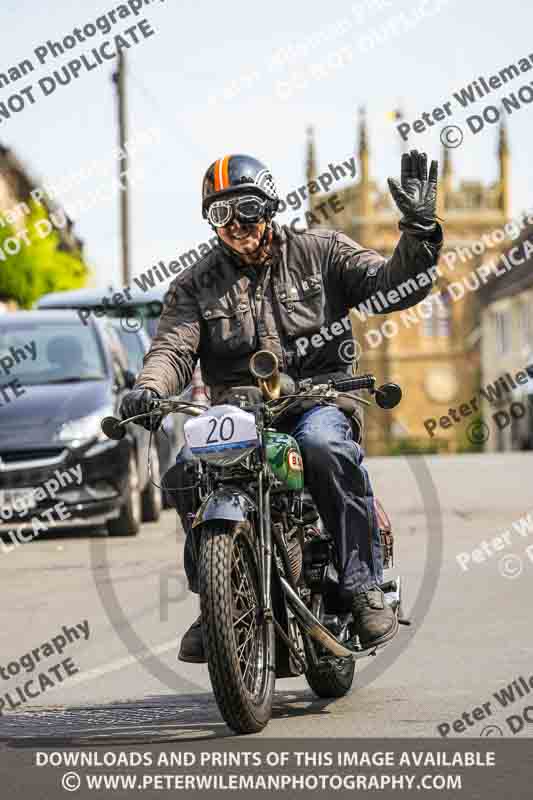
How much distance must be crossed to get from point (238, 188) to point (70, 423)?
871 centimetres

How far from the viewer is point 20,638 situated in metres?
8.82

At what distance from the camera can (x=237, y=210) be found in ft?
20.6

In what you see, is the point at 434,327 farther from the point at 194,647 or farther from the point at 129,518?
the point at 194,647

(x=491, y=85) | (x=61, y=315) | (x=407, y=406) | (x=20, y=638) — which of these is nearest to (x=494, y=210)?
(x=407, y=406)

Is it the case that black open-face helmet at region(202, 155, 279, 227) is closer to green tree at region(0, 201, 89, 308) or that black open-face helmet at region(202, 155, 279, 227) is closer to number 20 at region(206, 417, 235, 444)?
number 20 at region(206, 417, 235, 444)

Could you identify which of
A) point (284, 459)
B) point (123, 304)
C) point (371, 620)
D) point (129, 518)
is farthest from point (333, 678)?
point (123, 304)

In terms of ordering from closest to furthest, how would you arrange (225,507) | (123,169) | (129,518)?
(225,507)
(129,518)
(123,169)

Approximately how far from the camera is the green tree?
157ft

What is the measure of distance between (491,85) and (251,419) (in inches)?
814

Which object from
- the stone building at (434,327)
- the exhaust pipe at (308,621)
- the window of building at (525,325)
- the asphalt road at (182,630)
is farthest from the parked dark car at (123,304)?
the stone building at (434,327)

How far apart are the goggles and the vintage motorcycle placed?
2.11 ft

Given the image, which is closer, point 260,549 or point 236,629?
point 236,629

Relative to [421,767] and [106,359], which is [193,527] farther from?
[106,359]

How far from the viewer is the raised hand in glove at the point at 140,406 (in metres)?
5.97
